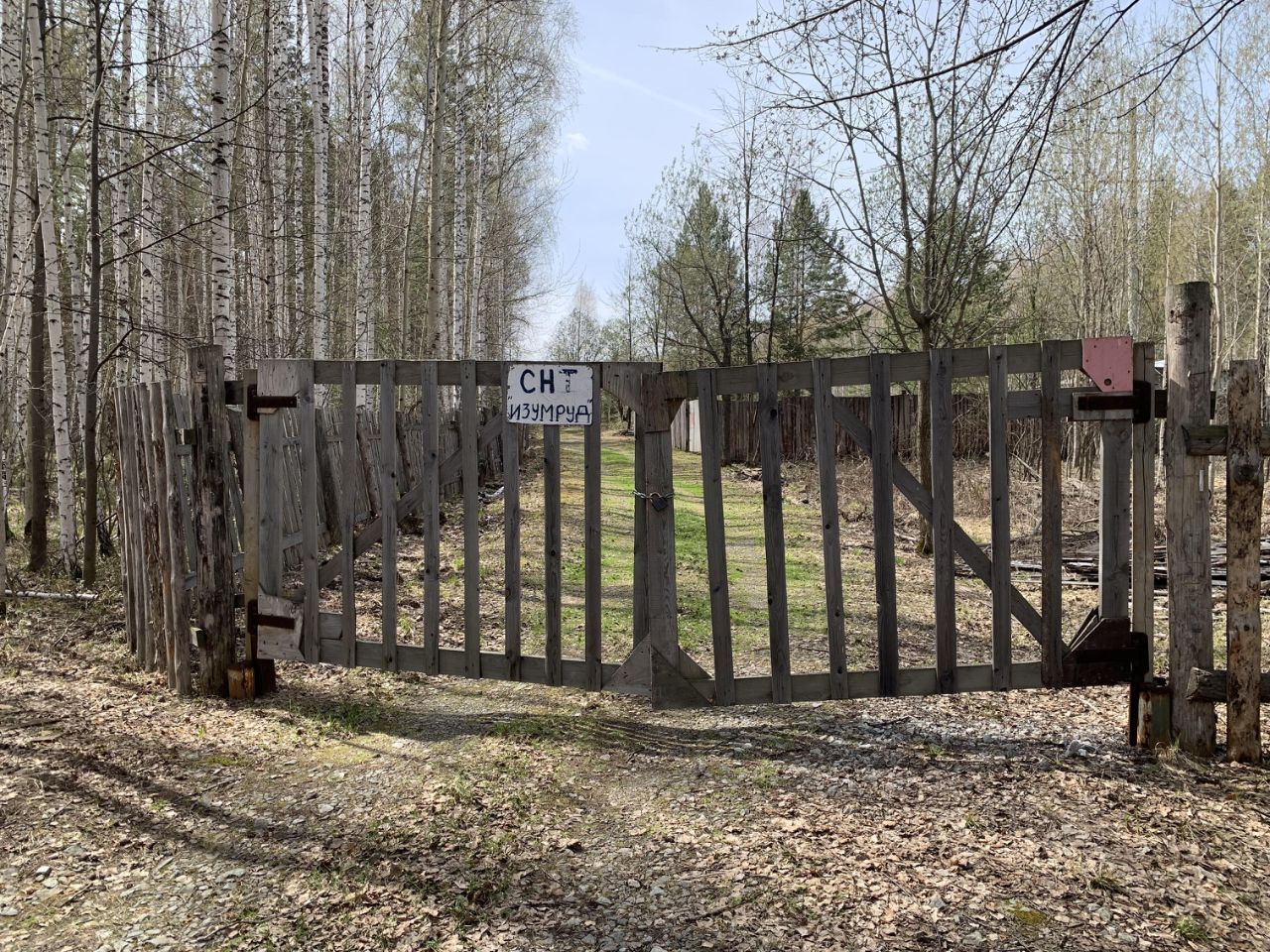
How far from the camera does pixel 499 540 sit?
1110cm

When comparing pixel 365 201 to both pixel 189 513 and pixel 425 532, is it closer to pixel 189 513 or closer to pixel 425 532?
pixel 189 513

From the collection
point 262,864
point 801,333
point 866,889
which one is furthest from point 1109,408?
point 801,333

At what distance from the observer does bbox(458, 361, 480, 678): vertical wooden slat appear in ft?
14.9

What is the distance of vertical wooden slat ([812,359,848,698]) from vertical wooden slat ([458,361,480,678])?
178 centimetres

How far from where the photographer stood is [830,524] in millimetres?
4227

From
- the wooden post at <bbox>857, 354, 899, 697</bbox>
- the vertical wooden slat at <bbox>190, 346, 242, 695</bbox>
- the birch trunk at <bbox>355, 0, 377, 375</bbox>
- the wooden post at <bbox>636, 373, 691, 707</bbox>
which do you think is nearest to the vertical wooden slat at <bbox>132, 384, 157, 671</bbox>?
the vertical wooden slat at <bbox>190, 346, 242, 695</bbox>

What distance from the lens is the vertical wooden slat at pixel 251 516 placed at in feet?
16.4

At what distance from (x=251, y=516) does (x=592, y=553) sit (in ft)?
6.84

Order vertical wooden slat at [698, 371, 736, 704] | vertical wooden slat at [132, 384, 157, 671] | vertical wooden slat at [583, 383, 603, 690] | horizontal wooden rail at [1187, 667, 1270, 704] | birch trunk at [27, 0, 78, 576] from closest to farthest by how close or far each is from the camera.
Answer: horizontal wooden rail at [1187, 667, 1270, 704] → vertical wooden slat at [698, 371, 736, 704] → vertical wooden slat at [583, 383, 603, 690] → vertical wooden slat at [132, 384, 157, 671] → birch trunk at [27, 0, 78, 576]

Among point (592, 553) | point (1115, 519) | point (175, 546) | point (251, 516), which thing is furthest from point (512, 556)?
point (1115, 519)

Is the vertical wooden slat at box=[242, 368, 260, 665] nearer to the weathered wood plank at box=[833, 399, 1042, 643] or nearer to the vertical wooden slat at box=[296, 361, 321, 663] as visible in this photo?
the vertical wooden slat at box=[296, 361, 321, 663]

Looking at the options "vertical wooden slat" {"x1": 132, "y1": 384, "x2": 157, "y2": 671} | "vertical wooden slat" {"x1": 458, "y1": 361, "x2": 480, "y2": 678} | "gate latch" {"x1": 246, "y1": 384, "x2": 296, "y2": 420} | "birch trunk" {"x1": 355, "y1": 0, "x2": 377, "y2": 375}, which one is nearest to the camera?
"vertical wooden slat" {"x1": 458, "y1": 361, "x2": 480, "y2": 678}

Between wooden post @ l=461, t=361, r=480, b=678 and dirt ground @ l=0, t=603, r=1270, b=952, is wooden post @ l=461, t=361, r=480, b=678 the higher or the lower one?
the higher one

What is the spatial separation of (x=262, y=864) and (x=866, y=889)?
2.20 m
